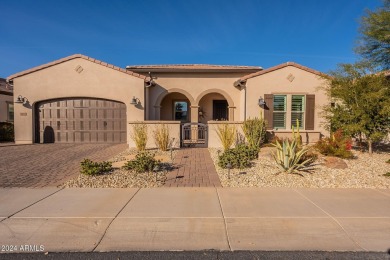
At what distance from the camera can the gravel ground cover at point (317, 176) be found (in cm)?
634

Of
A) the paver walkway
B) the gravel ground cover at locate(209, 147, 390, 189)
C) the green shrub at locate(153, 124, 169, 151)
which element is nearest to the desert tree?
the gravel ground cover at locate(209, 147, 390, 189)

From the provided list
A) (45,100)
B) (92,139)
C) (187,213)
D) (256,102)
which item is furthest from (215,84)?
(187,213)

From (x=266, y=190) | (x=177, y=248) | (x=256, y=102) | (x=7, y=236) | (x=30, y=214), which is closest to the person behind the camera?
(x=177, y=248)

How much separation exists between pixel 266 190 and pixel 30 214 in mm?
4902

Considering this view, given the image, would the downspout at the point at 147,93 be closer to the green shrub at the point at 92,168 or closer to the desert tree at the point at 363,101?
the green shrub at the point at 92,168

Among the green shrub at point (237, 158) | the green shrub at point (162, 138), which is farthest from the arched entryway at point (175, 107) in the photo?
the green shrub at point (237, 158)

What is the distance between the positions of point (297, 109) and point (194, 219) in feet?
36.2

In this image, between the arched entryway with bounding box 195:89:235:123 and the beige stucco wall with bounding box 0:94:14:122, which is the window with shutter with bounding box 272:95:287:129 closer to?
the arched entryway with bounding box 195:89:235:123

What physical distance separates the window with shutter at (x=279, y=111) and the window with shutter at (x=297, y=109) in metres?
0.44

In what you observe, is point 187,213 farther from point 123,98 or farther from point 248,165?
point 123,98

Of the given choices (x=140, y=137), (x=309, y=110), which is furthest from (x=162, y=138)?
(x=309, y=110)

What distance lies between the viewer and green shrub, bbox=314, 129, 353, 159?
8719 mm

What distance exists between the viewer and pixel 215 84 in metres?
15.6

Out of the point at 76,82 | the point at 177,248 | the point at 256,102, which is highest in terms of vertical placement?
the point at 76,82
